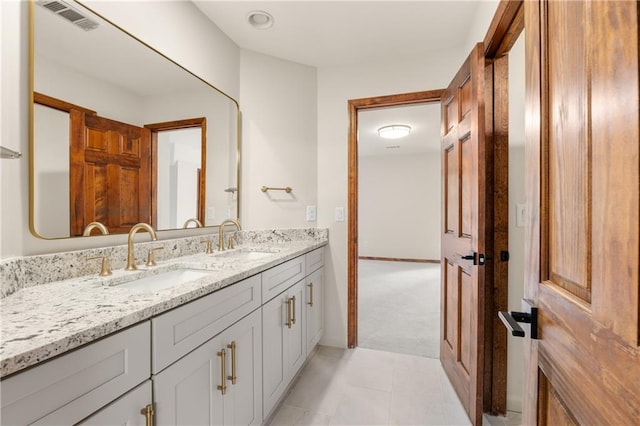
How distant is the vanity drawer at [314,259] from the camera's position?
210 cm

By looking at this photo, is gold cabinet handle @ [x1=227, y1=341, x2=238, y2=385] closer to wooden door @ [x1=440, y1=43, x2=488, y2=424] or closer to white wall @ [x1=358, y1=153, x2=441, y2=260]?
wooden door @ [x1=440, y1=43, x2=488, y2=424]

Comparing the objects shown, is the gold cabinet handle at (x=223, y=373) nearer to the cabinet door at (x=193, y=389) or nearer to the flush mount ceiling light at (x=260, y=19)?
the cabinet door at (x=193, y=389)

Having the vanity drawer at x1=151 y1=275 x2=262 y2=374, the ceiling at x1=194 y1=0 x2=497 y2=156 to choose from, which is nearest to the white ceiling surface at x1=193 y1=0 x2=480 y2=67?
the ceiling at x1=194 y1=0 x2=497 y2=156

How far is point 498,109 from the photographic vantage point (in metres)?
1.61

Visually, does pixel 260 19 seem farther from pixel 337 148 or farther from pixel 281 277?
pixel 281 277

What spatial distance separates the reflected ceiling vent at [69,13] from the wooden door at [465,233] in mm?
1851

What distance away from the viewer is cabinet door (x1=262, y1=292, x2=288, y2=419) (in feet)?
4.77

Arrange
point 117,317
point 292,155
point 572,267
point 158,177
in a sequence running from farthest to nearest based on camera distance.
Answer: point 292,155 → point 158,177 → point 117,317 → point 572,267

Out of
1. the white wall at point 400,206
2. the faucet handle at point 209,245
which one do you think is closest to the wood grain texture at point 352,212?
the faucet handle at point 209,245

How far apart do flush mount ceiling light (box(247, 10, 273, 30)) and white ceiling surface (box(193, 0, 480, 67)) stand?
1.2 inches

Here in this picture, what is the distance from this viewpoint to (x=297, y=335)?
187cm

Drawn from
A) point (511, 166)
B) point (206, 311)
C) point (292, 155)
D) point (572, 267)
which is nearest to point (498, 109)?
point (511, 166)

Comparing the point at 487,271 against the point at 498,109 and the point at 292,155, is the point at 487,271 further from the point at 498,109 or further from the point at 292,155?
the point at 292,155

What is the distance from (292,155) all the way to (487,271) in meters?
1.68
